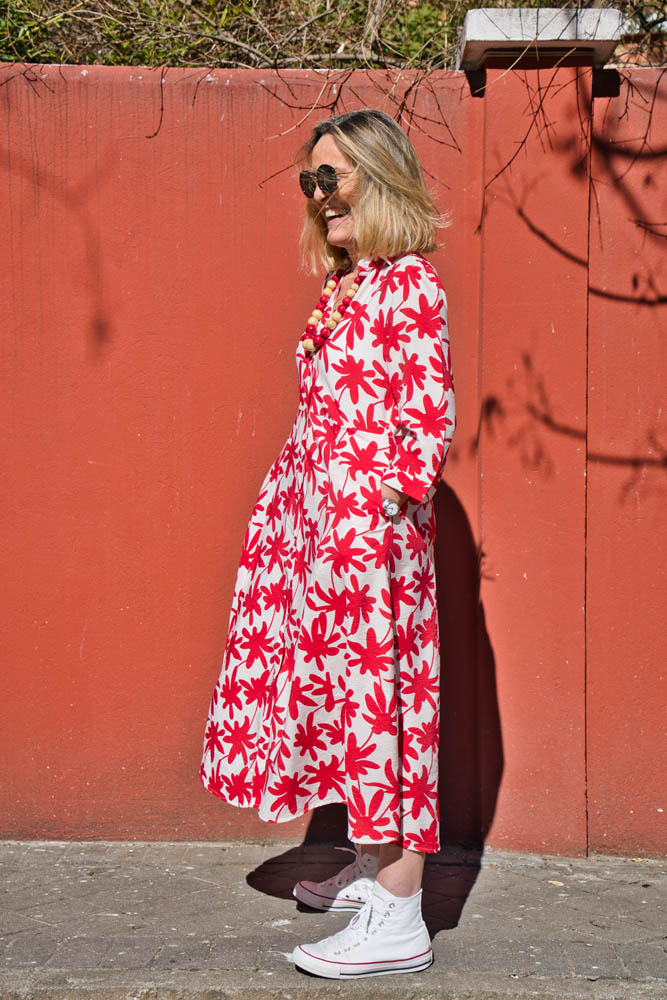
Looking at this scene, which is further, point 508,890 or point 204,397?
point 204,397

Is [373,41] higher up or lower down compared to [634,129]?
higher up

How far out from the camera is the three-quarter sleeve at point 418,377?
265 centimetres

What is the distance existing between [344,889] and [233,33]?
2969 mm

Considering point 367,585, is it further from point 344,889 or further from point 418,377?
point 344,889

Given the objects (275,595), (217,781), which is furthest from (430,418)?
(217,781)

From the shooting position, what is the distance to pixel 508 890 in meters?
3.30

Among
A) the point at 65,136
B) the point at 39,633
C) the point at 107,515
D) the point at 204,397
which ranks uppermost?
the point at 65,136

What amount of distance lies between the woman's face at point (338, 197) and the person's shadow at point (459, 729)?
0.99 metres

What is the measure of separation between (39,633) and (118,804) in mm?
605

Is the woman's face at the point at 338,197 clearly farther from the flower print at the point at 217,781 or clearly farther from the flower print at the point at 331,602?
the flower print at the point at 217,781

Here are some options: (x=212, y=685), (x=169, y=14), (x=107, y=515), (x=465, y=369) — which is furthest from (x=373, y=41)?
(x=212, y=685)

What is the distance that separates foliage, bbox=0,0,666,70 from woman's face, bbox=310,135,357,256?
1168 mm

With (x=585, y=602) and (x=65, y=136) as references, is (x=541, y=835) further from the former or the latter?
(x=65, y=136)

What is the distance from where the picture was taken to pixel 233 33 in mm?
4113
